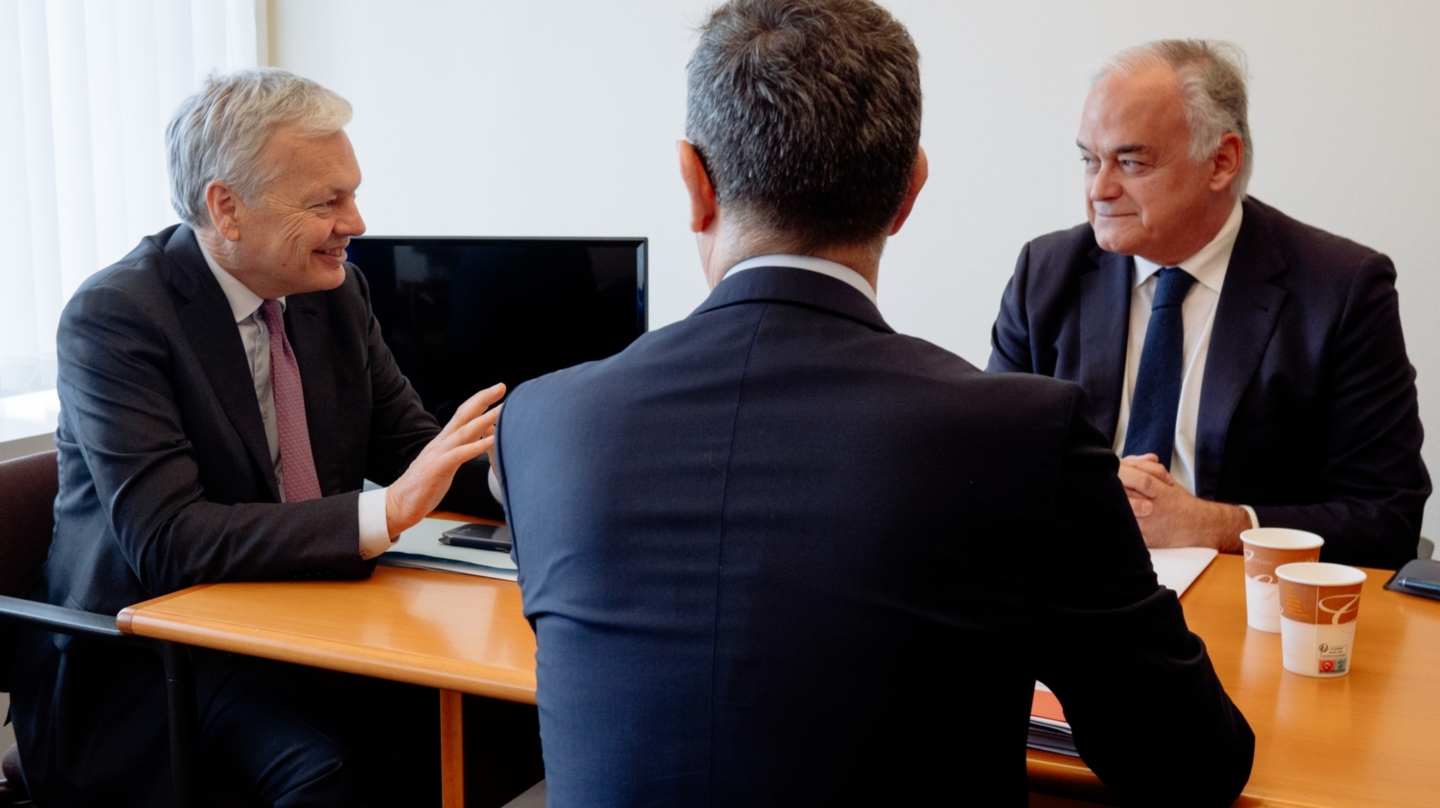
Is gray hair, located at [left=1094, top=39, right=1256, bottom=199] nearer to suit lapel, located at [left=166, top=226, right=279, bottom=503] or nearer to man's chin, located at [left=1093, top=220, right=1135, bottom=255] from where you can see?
man's chin, located at [left=1093, top=220, right=1135, bottom=255]

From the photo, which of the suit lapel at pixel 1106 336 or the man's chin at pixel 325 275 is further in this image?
the suit lapel at pixel 1106 336

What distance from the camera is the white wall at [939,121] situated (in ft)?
8.26

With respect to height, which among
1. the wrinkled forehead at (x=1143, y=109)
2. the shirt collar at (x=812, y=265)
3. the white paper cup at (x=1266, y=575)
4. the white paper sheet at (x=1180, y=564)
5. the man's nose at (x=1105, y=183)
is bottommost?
the white paper sheet at (x=1180, y=564)

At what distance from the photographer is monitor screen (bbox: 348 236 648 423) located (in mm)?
2045

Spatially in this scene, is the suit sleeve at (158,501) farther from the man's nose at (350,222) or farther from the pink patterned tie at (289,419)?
the man's nose at (350,222)

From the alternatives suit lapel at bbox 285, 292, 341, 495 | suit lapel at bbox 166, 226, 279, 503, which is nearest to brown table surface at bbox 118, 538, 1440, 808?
suit lapel at bbox 166, 226, 279, 503

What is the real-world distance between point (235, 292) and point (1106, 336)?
4.80 feet

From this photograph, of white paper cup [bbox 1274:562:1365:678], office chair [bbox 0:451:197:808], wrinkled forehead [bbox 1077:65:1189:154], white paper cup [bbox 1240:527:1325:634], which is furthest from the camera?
wrinkled forehead [bbox 1077:65:1189:154]

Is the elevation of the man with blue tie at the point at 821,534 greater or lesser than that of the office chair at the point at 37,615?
greater

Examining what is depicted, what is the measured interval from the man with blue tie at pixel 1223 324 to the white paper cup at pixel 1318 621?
64 centimetres

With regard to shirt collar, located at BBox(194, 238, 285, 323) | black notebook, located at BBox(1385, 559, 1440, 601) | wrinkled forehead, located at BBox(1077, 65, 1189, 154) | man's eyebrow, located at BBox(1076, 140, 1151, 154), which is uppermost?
wrinkled forehead, located at BBox(1077, 65, 1189, 154)

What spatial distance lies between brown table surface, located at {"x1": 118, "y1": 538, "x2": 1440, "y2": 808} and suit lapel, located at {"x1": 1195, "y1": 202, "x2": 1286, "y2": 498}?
34 centimetres

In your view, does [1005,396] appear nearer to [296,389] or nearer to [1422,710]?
[1422,710]

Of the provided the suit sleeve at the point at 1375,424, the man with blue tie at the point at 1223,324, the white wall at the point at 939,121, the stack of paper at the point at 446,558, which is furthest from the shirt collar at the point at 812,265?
the white wall at the point at 939,121
